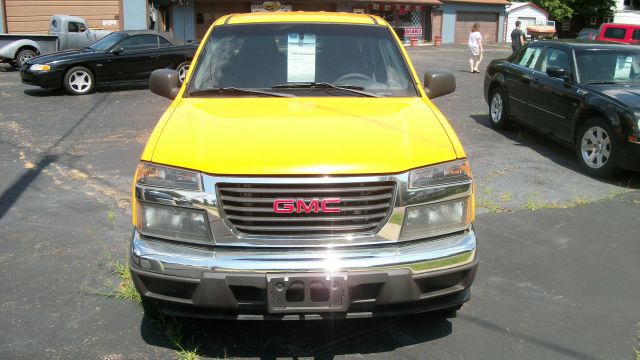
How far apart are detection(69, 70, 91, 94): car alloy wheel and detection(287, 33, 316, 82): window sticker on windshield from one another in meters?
10.5

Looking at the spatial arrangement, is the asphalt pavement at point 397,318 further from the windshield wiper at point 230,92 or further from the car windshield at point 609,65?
the windshield wiper at point 230,92

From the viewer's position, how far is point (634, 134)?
21.2ft

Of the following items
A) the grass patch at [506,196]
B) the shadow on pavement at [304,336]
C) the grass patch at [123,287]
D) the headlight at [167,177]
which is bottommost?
the shadow on pavement at [304,336]

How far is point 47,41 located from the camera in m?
17.9

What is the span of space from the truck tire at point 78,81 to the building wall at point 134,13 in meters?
13.3

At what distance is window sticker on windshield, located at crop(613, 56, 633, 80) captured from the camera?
761 centimetres

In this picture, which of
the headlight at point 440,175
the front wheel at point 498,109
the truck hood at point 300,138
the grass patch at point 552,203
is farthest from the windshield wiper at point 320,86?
the front wheel at point 498,109

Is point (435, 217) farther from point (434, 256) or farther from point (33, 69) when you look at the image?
point (33, 69)

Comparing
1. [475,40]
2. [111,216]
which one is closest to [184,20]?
[475,40]

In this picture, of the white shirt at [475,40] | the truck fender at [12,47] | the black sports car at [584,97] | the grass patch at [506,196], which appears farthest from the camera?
the white shirt at [475,40]

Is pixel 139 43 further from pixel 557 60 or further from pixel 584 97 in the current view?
pixel 584 97

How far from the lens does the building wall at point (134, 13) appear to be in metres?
25.5

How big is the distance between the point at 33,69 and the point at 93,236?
944 centimetres

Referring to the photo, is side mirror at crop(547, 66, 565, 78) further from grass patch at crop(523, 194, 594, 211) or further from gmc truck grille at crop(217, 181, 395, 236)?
gmc truck grille at crop(217, 181, 395, 236)
